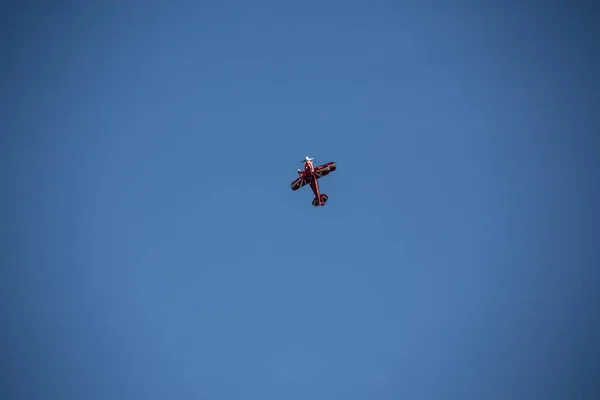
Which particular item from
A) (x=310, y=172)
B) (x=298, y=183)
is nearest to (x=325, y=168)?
(x=310, y=172)

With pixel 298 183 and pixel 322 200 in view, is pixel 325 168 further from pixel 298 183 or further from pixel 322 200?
pixel 322 200

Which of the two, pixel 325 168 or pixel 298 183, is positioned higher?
pixel 325 168

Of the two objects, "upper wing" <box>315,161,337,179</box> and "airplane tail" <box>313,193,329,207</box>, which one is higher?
"airplane tail" <box>313,193,329,207</box>

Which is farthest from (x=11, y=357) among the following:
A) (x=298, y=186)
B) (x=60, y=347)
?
(x=298, y=186)

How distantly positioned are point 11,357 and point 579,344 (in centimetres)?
12782

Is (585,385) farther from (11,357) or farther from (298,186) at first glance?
(11,357)

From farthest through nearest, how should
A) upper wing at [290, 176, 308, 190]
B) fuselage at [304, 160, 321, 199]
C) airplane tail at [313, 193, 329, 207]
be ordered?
A: airplane tail at [313, 193, 329, 207], upper wing at [290, 176, 308, 190], fuselage at [304, 160, 321, 199]

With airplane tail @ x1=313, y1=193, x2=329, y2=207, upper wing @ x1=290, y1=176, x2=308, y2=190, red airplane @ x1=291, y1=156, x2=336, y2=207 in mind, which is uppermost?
airplane tail @ x1=313, y1=193, x2=329, y2=207

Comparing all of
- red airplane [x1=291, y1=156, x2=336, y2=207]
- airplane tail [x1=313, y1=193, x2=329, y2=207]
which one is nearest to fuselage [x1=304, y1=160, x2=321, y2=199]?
red airplane [x1=291, y1=156, x2=336, y2=207]

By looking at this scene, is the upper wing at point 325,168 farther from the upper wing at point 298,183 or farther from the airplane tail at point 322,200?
the airplane tail at point 322,200

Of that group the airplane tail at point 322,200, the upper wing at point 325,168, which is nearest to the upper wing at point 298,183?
the upper wing at point 325,168

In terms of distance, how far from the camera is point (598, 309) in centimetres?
9769

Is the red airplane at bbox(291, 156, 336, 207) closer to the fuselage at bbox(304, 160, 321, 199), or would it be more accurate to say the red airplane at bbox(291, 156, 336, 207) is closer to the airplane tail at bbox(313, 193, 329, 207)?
the fuselage at bbox(304, 160, 321, 199)

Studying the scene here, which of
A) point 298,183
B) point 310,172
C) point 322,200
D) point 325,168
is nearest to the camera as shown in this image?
A: point 310,172
